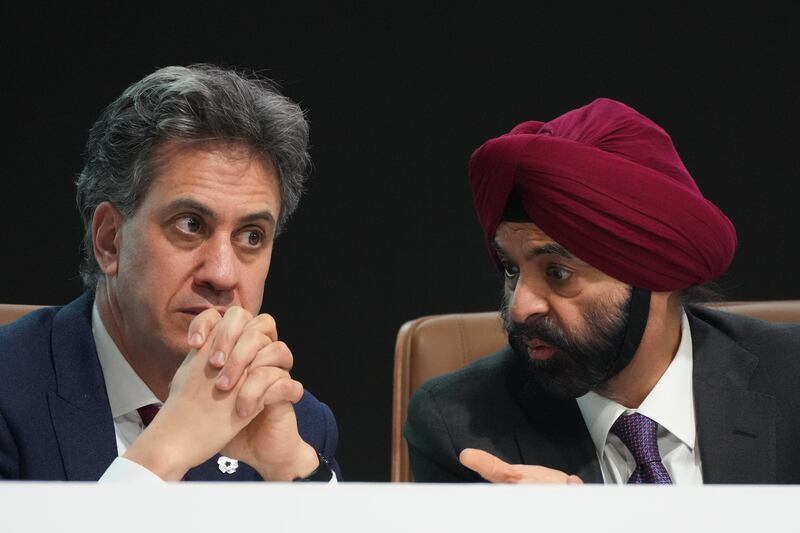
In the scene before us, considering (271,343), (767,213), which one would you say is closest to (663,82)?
(767,213)

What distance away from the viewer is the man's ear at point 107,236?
5.82 feet

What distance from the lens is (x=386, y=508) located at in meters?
0.53

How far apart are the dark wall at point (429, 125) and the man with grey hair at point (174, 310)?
3.51 ft

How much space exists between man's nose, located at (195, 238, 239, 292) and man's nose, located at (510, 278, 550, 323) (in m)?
0.47

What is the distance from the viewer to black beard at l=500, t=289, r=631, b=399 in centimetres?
176

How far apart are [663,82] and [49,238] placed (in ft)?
5.82

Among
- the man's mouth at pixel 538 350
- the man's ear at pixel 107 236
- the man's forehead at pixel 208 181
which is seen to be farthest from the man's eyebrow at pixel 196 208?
the man's mouth at pixel 538 350

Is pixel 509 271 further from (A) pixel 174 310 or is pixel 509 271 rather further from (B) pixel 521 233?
(A) pixel 174 310

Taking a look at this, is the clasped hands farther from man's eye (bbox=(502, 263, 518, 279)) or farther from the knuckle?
man's eye (bbox=(502, 263, 518, 279))

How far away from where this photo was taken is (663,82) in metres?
2.94

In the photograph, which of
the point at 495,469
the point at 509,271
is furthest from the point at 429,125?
the point at 495,469

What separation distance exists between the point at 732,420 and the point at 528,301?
418 mm

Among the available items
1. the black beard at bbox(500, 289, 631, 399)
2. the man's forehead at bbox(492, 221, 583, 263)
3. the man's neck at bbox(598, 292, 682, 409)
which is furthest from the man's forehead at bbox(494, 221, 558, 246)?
the man's neck at bbox(598, 292, 682, 409)

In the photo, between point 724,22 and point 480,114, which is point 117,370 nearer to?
point 480,114
